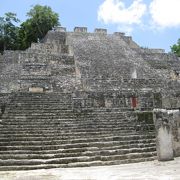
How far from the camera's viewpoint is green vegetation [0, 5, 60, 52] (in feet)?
123

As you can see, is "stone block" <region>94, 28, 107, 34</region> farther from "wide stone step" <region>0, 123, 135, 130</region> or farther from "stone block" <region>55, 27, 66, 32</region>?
"wide stone step" <region>0, 123, 135, 130</region>

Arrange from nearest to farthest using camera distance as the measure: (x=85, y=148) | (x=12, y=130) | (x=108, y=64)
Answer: (x=85, y=148) → (x=12, y=130) → (x=108, y=64)

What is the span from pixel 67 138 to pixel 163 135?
305 cm

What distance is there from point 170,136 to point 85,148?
2473 mm

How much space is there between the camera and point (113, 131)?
12.9 metres

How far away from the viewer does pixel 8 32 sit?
37.5 metres

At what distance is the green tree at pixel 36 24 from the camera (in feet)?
128

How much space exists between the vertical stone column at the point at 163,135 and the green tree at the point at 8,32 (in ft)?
95.3

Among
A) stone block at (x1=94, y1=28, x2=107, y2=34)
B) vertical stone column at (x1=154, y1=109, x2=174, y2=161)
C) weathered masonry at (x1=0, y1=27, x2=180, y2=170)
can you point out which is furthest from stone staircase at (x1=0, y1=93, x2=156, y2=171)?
stone block at (x1=94, y1=28, x2=107, y2=34)

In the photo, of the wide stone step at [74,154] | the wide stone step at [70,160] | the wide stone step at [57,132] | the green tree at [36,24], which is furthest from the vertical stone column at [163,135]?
the green tree at [36,24]

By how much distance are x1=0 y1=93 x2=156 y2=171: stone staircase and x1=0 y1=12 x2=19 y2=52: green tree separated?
2334 centimetres

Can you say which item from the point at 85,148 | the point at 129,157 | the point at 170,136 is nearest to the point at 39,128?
the point at 85,148

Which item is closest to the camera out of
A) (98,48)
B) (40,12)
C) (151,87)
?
(151,87)

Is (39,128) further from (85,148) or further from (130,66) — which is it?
(130,66)
